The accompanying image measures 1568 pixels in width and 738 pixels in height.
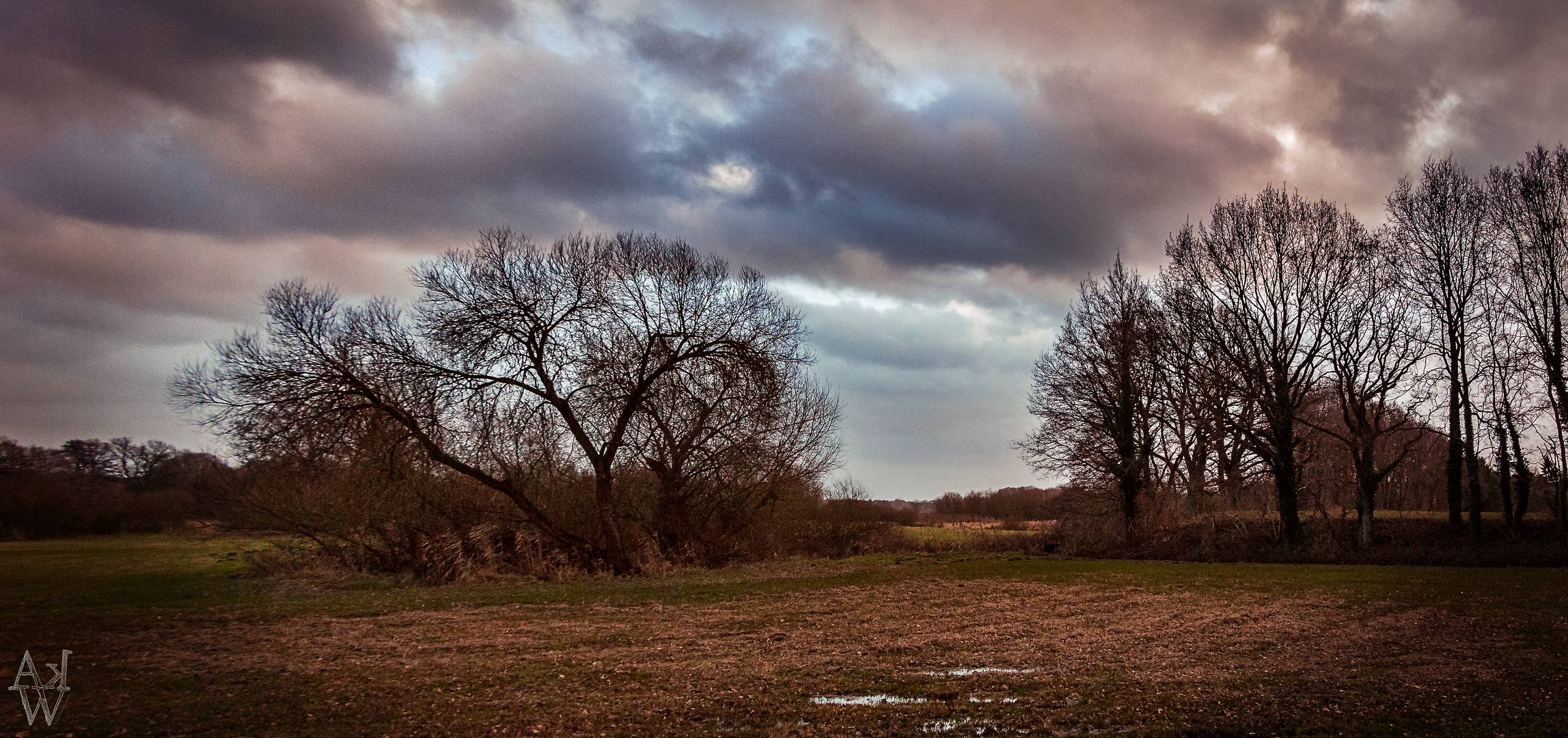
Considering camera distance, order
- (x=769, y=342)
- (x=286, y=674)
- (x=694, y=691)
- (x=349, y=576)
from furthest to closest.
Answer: (x=769, y=342) → (x=349, y=576) → (x=286, y=674) → (x=694, y=691)

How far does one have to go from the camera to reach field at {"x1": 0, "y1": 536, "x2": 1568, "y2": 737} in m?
6.25

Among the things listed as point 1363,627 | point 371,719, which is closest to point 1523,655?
point 1363,627

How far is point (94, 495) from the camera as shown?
Answer: 25000 millimetres

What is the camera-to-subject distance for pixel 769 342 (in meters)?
22.7

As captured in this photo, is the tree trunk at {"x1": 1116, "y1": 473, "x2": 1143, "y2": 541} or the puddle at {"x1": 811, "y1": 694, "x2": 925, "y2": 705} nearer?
the puddle at {"x1": 811, "y1": 694, "x2": 925, "y2": 705}

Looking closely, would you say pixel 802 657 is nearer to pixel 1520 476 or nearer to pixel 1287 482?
pixel 1287 482

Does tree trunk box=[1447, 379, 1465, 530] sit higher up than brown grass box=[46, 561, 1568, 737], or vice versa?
tree trunk box=[1447, 379, 1465, 530]

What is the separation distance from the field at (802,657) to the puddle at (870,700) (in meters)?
0.03

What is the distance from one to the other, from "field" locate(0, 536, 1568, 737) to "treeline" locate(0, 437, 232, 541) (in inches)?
210

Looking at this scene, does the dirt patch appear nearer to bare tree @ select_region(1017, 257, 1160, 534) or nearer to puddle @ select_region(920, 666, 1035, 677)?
puddle @ select_region(920, 666, 1035, 677)

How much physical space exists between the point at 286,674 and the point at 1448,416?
31516 millimetres

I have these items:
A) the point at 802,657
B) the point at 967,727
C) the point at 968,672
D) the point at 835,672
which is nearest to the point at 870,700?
the point at 967,727

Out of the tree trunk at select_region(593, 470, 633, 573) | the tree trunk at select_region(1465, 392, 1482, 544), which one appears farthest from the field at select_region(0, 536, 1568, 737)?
the tree trunk at select_region(1465, 392, 1482, 544)

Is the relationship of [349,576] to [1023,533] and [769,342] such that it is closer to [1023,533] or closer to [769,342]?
[769,342]
